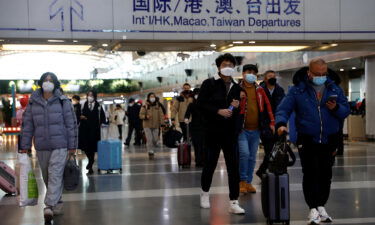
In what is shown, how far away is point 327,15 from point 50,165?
343 inches

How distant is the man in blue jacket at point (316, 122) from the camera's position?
6508mm

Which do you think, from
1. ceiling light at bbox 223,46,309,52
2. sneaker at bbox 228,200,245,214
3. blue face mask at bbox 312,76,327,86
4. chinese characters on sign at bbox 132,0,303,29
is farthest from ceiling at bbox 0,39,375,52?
blue face mask at bbox 312,76,327,86

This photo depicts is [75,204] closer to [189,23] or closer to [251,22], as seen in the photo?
[189,23]

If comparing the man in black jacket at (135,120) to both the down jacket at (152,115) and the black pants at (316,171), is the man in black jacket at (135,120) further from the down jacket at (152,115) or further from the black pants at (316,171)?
the black pants at (316,171)

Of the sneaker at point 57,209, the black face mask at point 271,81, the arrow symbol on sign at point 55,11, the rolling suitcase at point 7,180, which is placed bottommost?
the sneaker at point 57,209

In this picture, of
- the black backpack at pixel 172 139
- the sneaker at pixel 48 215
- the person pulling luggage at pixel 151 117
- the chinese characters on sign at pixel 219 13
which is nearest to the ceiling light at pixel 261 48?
the chinese characters on sign at pixel 219 13

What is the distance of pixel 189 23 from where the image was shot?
42.5 feet

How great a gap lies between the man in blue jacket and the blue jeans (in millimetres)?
2084

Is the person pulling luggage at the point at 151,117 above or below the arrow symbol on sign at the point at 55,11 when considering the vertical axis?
below

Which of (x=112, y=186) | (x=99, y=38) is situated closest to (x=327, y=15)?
(x=99, y=38)

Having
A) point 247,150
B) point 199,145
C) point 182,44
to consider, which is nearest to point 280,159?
point 247,150

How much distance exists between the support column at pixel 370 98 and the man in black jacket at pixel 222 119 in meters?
15.0

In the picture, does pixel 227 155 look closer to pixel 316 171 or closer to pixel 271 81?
pixel 316 171

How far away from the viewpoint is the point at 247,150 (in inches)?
344
